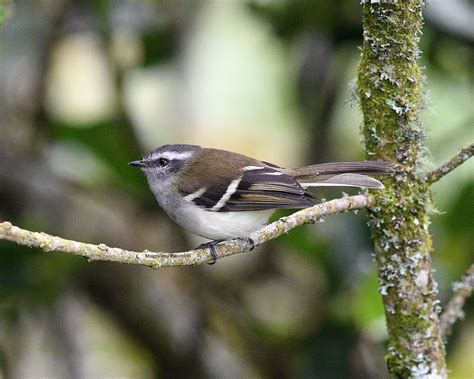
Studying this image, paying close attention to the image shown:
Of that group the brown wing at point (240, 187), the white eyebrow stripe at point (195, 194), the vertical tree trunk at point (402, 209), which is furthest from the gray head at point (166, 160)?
the vertical tree trunk at point (402, 209)

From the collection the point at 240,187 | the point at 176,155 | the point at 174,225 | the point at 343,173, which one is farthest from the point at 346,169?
the point at 174,225

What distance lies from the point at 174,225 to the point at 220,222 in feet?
4.19

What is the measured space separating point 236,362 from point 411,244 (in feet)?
7.13

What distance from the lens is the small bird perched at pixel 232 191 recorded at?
279 centimetres

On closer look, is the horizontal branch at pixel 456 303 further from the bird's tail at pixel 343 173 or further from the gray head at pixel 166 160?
the gray head at pixel 166 160

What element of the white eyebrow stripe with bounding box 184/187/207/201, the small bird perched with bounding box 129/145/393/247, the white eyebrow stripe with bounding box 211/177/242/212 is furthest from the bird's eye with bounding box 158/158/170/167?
the white eyebrow stripe with bounding box 211/177/242/212

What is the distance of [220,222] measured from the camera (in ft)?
9.65

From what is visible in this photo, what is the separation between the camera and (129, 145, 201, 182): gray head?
341 centimetres

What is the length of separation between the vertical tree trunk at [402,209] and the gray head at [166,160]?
1369mm

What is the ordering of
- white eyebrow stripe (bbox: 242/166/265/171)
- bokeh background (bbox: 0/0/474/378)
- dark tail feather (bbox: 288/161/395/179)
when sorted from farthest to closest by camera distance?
bokeh background (bbox: 0/0/474/378), white eyebrow stripe (bbox: 242/166/265/171), dark tail feather (bbox: 288/161/395/179)

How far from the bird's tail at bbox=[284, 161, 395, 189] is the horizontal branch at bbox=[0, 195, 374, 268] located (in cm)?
7

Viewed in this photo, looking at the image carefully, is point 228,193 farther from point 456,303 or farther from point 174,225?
point 174,225

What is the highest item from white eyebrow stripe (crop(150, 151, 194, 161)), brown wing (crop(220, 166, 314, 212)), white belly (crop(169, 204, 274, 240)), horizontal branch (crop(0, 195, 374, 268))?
white eyebrow stripe (crop(150, 151, 194, 161))

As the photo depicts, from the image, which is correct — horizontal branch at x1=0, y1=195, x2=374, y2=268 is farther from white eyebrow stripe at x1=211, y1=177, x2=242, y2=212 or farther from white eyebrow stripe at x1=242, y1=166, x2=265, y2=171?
white eyebrow stripe at x1=242, y1=166, x2=265, y2=171
